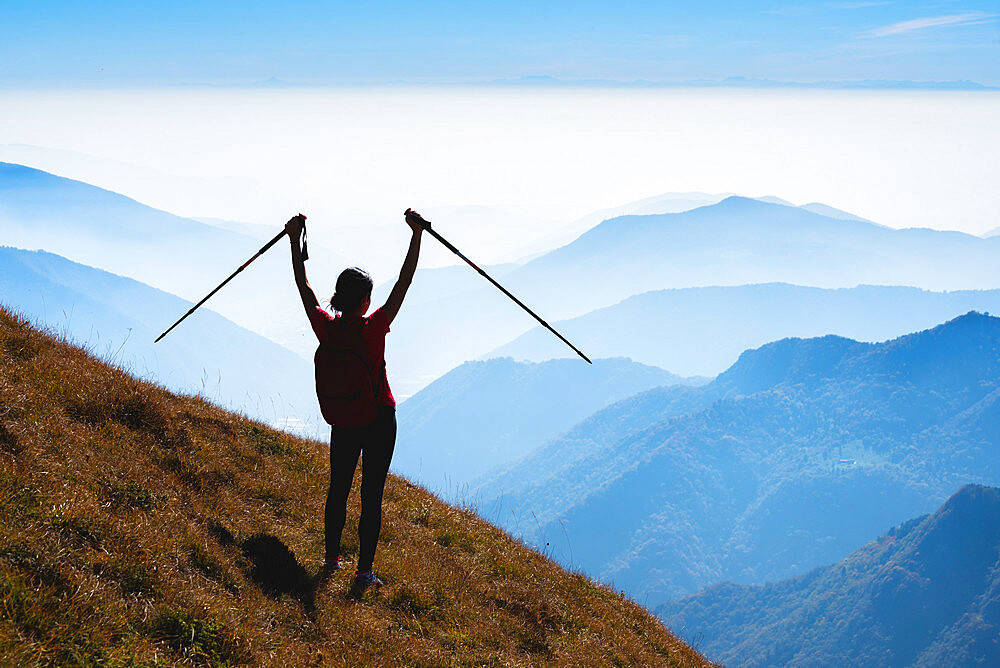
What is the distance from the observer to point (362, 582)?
7.93m

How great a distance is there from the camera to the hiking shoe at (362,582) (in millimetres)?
7828

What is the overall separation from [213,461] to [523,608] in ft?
15.0

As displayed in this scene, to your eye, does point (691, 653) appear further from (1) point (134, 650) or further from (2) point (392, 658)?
Answer: (1) point (134, 650)

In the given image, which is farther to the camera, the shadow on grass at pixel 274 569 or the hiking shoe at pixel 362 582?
the hiking shoe at pixel 362 582

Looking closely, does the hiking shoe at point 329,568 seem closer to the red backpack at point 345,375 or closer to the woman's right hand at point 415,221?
the red backpack at point 345,375

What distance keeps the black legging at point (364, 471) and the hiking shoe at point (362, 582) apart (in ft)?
0.22

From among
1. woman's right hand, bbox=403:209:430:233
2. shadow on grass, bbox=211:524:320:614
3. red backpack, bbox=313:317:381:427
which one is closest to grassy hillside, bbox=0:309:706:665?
shadow on grass, bbox=211:524:320:614

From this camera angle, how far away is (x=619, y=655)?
9.52 meters

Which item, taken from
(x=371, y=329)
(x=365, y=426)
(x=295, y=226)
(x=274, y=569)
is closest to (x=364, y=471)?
(x=365, y=426)

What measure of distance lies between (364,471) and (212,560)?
1.75m

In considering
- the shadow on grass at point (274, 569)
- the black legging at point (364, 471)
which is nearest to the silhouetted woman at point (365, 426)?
the black legging at point (364, 471)

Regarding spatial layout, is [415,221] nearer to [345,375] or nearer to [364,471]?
[345,375]

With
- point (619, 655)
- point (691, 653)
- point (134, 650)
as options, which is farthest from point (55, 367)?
point (691, 653)

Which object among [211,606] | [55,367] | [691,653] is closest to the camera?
[211,606]
